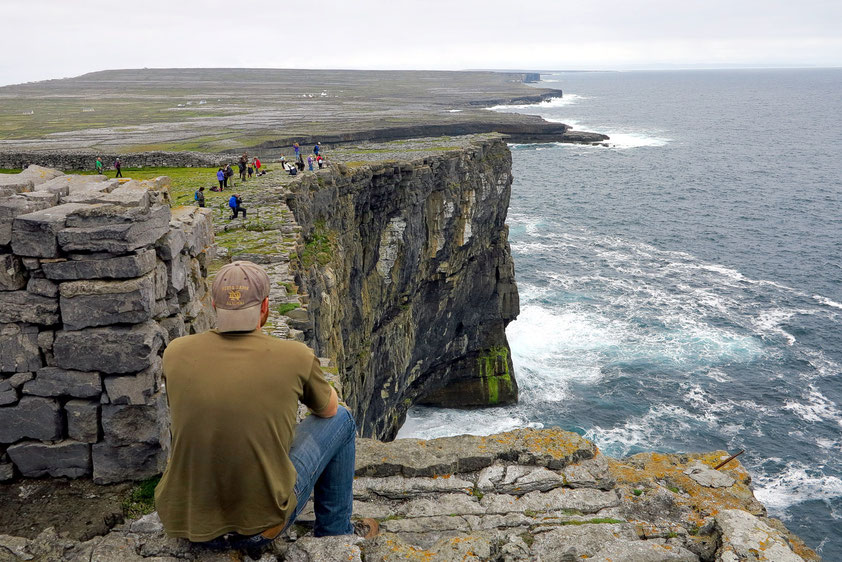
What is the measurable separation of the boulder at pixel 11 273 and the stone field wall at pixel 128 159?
3014cm

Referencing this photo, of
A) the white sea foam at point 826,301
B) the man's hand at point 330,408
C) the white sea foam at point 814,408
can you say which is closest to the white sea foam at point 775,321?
the white sea foam at point 826,301

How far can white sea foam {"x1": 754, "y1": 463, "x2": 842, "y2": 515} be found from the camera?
32.3m

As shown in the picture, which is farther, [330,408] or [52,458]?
[52,458]

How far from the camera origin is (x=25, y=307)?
7238 millimetres

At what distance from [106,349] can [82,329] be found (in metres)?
0.36

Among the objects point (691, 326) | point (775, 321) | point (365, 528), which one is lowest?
point (691, 326)

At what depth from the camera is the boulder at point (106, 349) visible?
23.8ft

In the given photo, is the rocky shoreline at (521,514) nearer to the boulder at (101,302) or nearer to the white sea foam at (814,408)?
the boulder at (101,302)

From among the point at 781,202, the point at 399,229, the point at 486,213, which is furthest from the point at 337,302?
the point at 781,202

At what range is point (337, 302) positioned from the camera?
79.5 ft

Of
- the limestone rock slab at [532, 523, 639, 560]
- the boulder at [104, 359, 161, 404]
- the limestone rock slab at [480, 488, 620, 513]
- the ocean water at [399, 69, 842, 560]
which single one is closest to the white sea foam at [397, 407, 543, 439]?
the ocean water at [399, 69, 842, 560]

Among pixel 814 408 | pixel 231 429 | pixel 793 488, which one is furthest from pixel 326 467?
pixel 814 408

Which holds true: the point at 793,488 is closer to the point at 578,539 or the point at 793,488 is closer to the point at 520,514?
the point at 520,514

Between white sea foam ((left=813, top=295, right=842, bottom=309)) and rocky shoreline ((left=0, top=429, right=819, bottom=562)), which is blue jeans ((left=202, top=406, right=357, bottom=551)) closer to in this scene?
rocky shoreline ((left=0, top=429, right=819, bottom=562))
